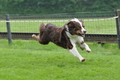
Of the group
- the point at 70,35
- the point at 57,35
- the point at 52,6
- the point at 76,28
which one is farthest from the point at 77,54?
the point at 52,6

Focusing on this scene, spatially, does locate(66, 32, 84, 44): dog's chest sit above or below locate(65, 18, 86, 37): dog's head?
below

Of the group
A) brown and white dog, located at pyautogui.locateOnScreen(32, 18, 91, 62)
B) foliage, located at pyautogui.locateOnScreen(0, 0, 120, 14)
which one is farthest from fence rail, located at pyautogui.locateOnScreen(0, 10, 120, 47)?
foliage, located at pyautogui.locateOnScreen(0, 0, 120, 14)

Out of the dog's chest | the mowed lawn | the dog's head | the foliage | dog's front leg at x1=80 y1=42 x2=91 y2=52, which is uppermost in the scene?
the dog's head

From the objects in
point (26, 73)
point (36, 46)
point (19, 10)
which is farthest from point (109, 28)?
point (19, 10)

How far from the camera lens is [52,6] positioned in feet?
142

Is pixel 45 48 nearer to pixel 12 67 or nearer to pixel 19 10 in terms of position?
pixel 12 67

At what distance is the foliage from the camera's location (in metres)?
39.7

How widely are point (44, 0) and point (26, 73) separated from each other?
38.1 meters

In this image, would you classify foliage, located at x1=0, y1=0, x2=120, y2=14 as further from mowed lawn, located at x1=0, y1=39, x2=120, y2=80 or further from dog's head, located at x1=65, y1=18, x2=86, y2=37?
dog's head, located at x1=65, y1=18, x2=86, y2=37

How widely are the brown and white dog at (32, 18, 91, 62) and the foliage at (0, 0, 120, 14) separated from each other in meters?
30.8

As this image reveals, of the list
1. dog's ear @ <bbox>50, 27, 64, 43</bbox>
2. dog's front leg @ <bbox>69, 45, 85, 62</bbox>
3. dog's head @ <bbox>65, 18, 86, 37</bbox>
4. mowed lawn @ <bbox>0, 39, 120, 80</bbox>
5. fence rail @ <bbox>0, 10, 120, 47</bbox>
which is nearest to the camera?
mowed lawn @ <bbox>0, 39, 120, 80</bbox>

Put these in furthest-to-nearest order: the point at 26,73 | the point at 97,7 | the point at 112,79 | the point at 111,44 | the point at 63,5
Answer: the point at 63,5, the point at 97,7, the point at 111,44, the point at 26,73, the point at 112,79

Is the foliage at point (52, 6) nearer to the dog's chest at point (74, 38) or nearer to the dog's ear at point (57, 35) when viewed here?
the dog's ear at point (57, 35)

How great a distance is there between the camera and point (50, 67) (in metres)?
7.43
